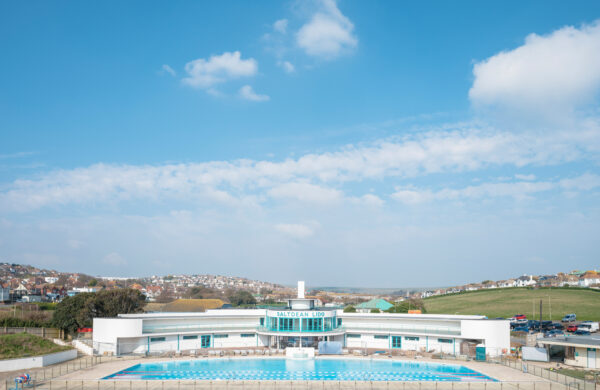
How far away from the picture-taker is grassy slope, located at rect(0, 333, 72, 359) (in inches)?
1542

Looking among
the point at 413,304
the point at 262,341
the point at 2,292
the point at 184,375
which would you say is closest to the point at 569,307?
the point at 413,304

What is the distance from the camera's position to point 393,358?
44156mm

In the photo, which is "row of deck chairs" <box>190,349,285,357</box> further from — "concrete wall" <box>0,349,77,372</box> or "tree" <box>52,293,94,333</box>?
"tree" <box>52,293,94,333</box>

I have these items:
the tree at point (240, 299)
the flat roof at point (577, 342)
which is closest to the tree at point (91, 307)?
the flat roof at point (577, 342)

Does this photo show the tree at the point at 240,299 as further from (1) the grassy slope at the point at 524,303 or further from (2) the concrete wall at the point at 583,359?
(2) the concrete wall at the point at 583,359

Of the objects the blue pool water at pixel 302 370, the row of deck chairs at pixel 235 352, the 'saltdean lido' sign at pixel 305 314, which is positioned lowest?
the row of deck chairs at pixel 235 352

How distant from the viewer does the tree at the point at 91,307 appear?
5369cm

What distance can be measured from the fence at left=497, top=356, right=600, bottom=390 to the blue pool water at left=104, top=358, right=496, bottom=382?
14.1 feet

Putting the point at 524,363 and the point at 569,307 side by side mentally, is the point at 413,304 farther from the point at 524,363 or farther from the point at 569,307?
the point at 524,363

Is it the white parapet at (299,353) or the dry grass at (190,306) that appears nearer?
the white parapet at (299,353)

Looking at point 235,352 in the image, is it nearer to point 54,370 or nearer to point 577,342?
point 54,370

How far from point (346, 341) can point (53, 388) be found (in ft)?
96.7

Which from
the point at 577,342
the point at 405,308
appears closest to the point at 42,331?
the point at 405,308

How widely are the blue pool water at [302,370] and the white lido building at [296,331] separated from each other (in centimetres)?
572
